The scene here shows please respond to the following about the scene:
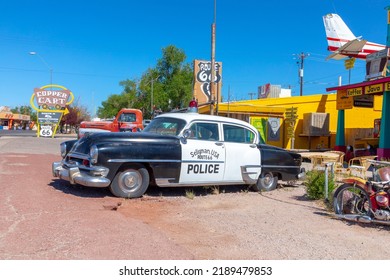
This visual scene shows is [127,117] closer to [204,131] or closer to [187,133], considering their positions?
[204,131]

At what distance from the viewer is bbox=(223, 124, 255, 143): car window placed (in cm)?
800

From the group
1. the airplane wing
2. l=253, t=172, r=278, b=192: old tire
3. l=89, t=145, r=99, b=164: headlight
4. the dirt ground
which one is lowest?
the dirt ground

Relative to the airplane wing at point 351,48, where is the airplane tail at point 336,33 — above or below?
above

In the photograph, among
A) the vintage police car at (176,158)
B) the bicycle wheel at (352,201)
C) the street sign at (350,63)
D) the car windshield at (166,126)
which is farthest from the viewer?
the street sign at (350,63)

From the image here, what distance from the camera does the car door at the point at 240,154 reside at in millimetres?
7885


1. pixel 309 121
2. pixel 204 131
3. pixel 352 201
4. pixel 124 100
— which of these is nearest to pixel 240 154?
pixel 204 131

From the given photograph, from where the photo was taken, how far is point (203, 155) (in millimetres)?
7469

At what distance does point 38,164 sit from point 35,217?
20.8 feet

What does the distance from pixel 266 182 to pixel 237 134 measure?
1352 mm

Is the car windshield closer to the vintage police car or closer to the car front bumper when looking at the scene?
the vintage police car

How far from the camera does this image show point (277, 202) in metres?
7.51

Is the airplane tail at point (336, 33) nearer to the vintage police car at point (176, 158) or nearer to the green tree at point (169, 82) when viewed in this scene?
the vintage police car at point (176, 158)

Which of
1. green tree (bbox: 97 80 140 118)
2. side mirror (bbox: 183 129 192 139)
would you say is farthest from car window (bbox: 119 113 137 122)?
green tree (bbox: 97 80 140 118)

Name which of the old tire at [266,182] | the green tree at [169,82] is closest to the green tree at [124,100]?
the green tree at [169,82]
